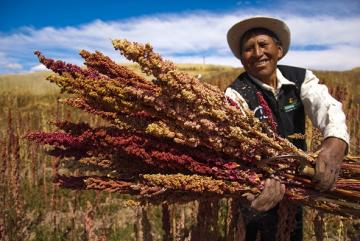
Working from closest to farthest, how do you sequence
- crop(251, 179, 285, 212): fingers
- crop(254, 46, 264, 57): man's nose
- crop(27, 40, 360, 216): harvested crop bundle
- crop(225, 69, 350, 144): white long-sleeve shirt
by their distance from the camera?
1. crop(27, 40, 360, 216): harvested crop bundle
2. crop(251, 179, 285, 212): fingers
3. crop(225, 69, 350, 144): white long-sleeve shirt
4. crop(254, 46, 264, 57): man's nose

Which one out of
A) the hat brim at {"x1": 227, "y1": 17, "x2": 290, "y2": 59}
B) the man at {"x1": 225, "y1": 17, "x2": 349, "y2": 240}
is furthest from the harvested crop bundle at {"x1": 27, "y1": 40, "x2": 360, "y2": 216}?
the hat brim at {"x1": 227, "y1": 17, "x2": 290, "y2": 59}

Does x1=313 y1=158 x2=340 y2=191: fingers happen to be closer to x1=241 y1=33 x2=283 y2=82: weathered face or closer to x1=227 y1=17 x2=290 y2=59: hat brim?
x1=241 y1=33 x2=283 y2=82: weathered face

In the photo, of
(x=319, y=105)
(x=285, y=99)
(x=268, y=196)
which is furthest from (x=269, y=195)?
(x=285, y=99)

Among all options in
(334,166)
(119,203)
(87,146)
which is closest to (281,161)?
(334,166)

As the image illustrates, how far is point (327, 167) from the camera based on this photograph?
1.67 m

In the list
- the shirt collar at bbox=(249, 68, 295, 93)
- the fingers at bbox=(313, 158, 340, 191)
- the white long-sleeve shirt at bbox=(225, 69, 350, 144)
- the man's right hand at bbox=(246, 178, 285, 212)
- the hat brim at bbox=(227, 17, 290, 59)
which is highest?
the hat brim at bbox=(227, 17, 290, 59)

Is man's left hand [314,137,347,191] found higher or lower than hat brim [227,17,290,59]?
lower

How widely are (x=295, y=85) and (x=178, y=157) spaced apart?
4.11 ft

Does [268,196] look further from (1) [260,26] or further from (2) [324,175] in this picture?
(1) [260,26]

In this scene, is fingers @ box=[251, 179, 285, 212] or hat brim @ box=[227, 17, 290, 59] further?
hat brim @ box=[227, 17, 290, 59]

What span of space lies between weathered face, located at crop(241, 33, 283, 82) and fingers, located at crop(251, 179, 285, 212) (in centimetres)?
102

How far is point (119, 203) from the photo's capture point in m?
5.09

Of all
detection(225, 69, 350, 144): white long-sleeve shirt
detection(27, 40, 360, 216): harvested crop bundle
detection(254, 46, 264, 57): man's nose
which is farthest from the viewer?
detection(254, 46, 264, 57): man's nose

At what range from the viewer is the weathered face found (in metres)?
2.46
